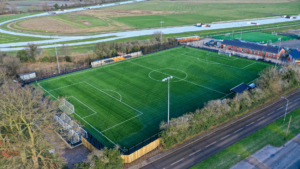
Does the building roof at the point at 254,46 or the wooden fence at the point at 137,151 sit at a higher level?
the building roof at the point at 254,46

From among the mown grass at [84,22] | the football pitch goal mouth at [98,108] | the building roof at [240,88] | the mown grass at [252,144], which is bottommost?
the mown grass at [252,144]

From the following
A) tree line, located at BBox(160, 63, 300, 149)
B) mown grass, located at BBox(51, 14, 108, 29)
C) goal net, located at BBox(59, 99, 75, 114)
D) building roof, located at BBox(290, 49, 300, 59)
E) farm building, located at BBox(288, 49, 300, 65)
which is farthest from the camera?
mown grass, located at BBox(51, 14, 108, 29)

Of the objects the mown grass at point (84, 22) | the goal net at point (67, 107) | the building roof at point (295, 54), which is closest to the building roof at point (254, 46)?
the building roof at point (295, 54)

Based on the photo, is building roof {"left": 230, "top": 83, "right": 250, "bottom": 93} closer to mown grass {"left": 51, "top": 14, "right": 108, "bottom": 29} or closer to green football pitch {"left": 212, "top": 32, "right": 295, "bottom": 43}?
green football pitch {"left": 212, "top": 32, "right": 295, "bottom": 43}

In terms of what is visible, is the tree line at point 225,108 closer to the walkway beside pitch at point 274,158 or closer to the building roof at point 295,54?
the walkway beside pitch at point 274,158

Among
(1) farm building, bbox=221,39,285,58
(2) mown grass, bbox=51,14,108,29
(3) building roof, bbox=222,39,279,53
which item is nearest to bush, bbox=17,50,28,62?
(2) mown grass, bbox=51,14,108,29

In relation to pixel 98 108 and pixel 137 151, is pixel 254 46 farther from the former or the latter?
pixel 137 151
